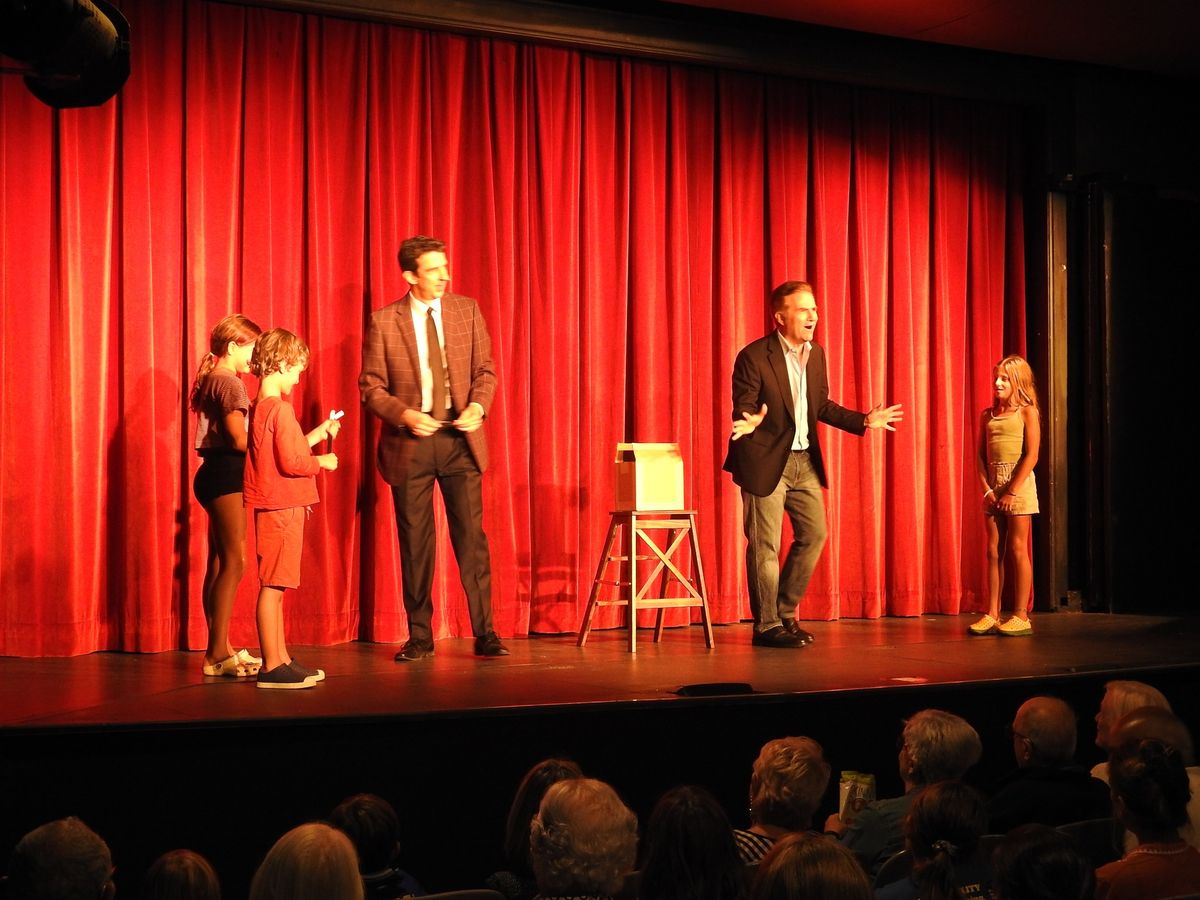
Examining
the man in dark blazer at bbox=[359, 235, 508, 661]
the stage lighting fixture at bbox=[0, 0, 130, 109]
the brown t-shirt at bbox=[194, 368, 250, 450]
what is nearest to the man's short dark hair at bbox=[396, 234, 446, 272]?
the man in dark blazer at bbox=[359, 235, 508, 661]

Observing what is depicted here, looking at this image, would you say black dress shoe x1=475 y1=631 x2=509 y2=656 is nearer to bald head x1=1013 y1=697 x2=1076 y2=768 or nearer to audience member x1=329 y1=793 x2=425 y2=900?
bald head x1=1013 y1=697 x2=1076 y2=768

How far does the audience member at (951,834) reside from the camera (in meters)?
2.31

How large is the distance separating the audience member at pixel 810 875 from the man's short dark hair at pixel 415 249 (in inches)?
154

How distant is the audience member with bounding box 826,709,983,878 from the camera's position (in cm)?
297

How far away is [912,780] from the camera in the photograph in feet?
10.0

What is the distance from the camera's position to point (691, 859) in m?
2.12

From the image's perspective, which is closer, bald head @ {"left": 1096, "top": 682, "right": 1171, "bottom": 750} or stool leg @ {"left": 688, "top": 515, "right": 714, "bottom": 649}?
bald head @ {"left": 1096, "top": 682, "right": 1171, "bottom": 750}

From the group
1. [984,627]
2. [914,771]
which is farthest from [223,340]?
[984,627]

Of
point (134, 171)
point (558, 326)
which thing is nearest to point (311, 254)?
point (134, 171)

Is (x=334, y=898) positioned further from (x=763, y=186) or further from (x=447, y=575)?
(x=763, y=186)

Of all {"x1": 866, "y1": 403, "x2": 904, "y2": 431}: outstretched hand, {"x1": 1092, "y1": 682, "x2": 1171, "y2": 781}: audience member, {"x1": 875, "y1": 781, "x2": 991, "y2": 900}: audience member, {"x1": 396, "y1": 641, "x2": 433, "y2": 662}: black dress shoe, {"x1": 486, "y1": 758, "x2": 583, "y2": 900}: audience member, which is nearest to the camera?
{"x1": 875, "y1": 781, "x2": 991, "y2": 900}: audience member

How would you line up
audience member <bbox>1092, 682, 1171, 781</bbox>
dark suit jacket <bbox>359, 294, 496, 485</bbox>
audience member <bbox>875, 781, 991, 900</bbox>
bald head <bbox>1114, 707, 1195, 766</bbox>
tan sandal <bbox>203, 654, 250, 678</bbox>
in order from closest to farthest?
1. audience member <bbox>875, 781, 991, 900</bbox>
2. bald head <bbox>1114, 707, 1195, 766</bbox>
3. audience member <bbox>1092, 682, 1171, 781</bbox>
4. tan sandal <bbox>203, 654, 250, 678</bbox>
5. dark suit jacket <bbox>359, 294, 496, 485</bbox>

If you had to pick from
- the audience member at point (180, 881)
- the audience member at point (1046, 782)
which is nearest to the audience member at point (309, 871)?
the audience member at point (180, 881)

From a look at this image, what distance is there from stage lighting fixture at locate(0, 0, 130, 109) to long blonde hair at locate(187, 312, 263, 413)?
3.42 ft
